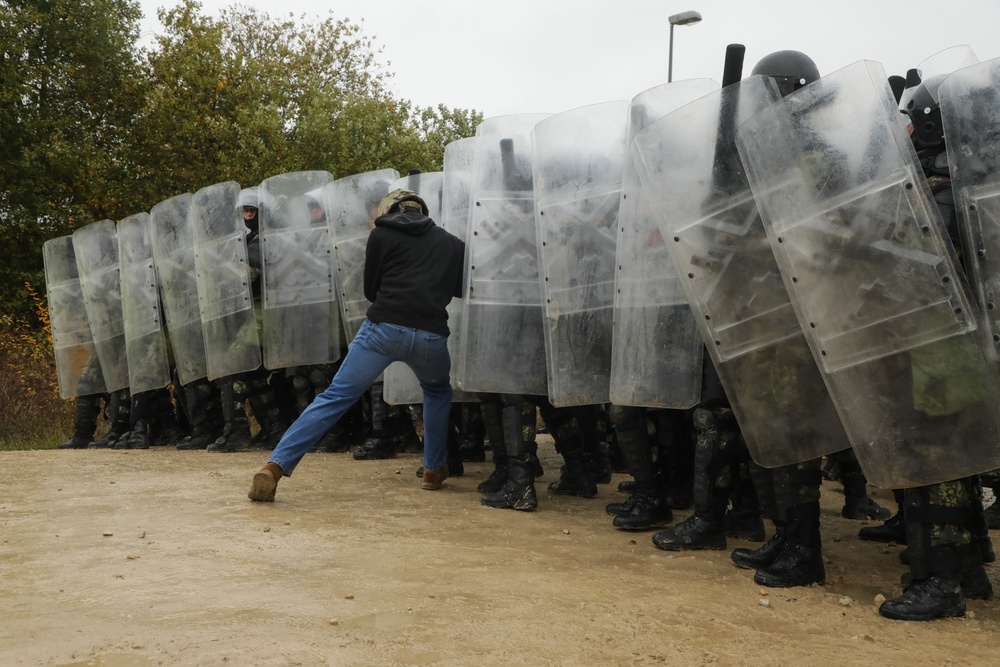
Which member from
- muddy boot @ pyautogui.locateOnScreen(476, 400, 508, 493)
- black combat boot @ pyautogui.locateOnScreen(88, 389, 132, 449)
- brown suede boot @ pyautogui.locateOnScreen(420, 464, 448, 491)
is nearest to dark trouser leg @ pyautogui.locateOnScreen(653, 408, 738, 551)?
muddy boot @ pyautogui.locateOnScreen(476, 400, 508, 493)

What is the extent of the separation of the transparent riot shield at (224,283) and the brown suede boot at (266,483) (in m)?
2.44

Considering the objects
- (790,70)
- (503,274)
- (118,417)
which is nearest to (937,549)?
(790,70)

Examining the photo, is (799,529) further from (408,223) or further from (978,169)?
(408,223)

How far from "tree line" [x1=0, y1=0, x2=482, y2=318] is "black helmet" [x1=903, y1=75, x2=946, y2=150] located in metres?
12.9

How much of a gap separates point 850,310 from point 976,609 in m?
1.08

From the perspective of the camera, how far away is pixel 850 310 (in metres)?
3.34

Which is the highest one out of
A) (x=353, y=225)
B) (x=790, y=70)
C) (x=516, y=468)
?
(x=790, y=70)

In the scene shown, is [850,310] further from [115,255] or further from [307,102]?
[307,102]

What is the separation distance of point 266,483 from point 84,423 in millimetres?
4923

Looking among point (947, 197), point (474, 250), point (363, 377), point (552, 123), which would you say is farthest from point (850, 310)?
point (363, 377)

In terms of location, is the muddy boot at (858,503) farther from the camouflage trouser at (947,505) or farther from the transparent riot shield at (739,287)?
the camouflage trouser at (947,505)

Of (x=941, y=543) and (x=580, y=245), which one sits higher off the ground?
(x=580, y=245)

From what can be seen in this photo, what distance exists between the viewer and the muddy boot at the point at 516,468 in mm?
5289

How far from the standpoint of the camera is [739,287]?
12.4ft
